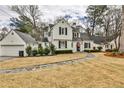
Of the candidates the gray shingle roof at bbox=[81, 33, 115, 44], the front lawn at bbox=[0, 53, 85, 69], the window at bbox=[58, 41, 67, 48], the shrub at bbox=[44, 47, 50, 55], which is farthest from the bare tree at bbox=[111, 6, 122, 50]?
the shrub at bbox=[44, 47, 50, 55]

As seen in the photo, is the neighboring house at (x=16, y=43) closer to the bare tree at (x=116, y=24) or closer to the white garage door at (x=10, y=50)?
the white garage door at (x=10, y=50)

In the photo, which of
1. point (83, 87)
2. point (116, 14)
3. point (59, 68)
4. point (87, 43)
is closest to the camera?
point (83, 87)

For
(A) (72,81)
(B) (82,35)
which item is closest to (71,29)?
(B) (82,35)

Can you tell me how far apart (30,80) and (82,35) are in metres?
7.84

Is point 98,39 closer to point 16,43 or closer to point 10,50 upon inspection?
point 16,43

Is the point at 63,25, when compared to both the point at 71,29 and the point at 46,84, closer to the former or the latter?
the point at 71,29

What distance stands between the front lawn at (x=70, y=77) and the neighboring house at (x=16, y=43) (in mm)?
4887

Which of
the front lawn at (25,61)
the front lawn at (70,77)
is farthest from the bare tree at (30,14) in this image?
the front lawn at (70,77)

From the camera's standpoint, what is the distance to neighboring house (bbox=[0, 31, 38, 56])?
1090 centimetres

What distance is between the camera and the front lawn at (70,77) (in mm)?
4957

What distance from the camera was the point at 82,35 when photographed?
1269cm

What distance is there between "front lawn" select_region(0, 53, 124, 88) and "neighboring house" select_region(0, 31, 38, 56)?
16.0 ft

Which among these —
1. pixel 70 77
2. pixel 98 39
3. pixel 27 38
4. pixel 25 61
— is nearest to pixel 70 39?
pixel 98 39

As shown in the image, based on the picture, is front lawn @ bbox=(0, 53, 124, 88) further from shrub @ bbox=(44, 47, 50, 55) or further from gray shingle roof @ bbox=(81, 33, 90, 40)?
gray shingle roof @ bbox=(81, 33, 90, 40)
